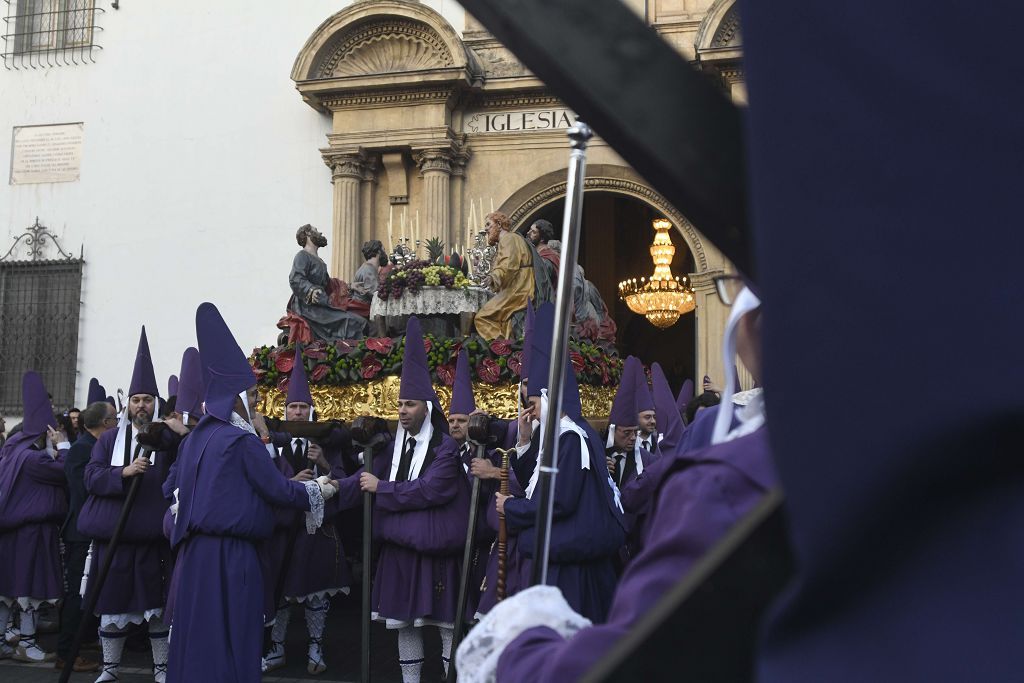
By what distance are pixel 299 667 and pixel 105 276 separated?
12.1m

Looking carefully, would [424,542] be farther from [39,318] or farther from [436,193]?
[39,318]

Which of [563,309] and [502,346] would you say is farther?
[502,346]

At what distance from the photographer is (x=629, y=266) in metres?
21.4

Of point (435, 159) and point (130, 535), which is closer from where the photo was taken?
point (130, 535)

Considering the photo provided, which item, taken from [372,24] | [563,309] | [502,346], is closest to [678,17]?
[372,24]

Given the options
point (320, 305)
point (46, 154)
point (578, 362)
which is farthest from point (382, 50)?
point (578, 362)

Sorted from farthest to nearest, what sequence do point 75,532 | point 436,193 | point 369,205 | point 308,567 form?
point 369,205 < point 436,193 < point 75,532 < point 308,567

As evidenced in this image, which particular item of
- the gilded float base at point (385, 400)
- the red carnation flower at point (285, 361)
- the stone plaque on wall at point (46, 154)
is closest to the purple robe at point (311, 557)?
the gilded float base at point (385, 400)

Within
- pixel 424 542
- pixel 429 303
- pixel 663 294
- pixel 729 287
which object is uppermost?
pixel 663 294

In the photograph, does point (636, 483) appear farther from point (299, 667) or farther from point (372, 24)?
point (372, 24)

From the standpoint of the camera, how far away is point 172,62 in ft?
58.9

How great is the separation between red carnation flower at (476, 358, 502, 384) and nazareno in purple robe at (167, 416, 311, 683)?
3.63 m

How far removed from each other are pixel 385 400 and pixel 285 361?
4.07ft

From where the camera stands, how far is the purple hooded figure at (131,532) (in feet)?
22.9
